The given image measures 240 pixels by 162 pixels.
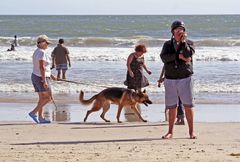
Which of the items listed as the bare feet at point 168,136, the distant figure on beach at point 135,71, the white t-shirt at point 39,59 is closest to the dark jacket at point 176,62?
the bare feet at point 168,136

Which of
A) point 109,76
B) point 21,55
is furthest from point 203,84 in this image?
point 21,55

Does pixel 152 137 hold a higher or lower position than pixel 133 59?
lower

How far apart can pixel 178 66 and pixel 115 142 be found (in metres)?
1.33

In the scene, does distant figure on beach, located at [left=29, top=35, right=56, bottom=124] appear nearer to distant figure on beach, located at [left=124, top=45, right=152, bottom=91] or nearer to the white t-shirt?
the white t-shirt

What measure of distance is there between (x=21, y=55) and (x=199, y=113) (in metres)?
17.6

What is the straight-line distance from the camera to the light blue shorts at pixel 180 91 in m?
8.59

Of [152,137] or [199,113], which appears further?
[199,113]

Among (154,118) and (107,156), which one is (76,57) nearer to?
(154,118)

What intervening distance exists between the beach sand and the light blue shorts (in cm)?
53

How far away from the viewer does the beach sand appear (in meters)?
7.22

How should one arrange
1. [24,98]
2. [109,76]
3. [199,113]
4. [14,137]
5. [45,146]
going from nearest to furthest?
[45,146]
[14,137]
[199,113]
[24,98]
[109,76]

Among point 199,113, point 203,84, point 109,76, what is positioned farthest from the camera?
point 109,76

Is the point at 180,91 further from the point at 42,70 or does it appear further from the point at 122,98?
the point at 122,98

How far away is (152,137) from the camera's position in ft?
30.1
